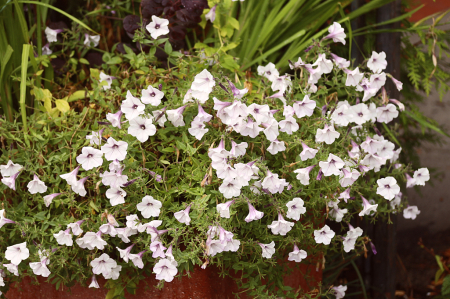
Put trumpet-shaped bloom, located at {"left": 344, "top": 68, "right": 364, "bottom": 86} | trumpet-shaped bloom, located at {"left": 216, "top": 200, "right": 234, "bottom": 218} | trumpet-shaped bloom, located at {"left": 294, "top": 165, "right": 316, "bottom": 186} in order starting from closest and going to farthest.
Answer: trumpet-shaped bloom, located at {"left": 216, "top": 200, "right": 234, "bottom": 218} < trumpet-shaped bloom, located at {"left": 294, "top": 165, "right": 316, "bottom": 186} < trumpet-shaped bloom, located at {"left": 344, "top": 68, "right": 364, "bottom": 86}

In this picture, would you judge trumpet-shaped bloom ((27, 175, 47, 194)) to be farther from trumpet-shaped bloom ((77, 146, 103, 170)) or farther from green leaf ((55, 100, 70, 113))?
green leaf ((55, 100, 70, 113))

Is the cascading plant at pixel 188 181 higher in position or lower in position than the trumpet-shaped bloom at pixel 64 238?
higher

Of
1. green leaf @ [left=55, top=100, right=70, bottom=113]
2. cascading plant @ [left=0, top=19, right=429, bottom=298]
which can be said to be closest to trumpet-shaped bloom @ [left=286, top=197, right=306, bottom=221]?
cascading plant @ [left=0, top=19, right=429, bottom=298]

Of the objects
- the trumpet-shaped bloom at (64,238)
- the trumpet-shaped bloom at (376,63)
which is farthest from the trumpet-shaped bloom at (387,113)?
the trumpet-shaped bloom at (64,238)

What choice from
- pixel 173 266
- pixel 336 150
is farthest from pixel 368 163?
pixel 173 266

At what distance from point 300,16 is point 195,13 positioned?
0.46 meters

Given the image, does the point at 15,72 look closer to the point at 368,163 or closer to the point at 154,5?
the point at 154,5

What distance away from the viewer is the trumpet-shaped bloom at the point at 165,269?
0.98 metres

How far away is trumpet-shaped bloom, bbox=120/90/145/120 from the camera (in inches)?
40.8

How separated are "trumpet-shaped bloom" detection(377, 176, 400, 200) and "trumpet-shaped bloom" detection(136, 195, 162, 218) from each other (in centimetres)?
61

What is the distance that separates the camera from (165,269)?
993 millimetres

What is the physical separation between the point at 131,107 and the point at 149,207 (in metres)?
0.26

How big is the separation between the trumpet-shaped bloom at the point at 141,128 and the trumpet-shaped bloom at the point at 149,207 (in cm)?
15

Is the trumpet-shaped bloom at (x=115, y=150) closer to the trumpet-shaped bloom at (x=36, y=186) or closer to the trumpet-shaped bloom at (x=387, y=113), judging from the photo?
the trumpet-shaped bloom at (x=36, y=186)
